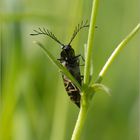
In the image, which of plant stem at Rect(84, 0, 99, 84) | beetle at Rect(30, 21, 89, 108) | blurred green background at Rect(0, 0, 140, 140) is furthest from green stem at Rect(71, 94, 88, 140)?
blurred green background at Rect(0, 0, 140, 140)

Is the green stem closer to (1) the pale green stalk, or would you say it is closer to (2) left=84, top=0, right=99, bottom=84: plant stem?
(1) the pale green stalk

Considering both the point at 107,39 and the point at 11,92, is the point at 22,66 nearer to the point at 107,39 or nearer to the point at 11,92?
the point at 11,92

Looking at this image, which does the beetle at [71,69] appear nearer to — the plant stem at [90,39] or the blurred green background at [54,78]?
the plant stem at [90,39]

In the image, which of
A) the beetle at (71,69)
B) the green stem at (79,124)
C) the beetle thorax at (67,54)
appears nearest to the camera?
the green stem at (79,124)

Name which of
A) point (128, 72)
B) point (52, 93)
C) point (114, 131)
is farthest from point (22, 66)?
point (128, 72)

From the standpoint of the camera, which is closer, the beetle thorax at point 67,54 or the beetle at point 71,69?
the beetle at point 71,69

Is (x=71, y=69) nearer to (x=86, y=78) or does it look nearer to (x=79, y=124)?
(x=86, y=78)

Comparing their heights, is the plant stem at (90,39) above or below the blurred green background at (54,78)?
above

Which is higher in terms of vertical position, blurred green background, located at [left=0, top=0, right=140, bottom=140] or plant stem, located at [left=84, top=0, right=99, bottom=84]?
plant stem, located at [left=84, top=0, right=99, bottom=84]

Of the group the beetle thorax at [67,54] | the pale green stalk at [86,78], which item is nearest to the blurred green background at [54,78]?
the beetle thorax at [67,54]
